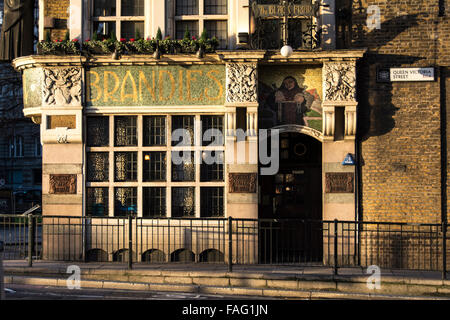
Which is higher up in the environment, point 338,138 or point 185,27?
point 185,27

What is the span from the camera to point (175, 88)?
14.4 m

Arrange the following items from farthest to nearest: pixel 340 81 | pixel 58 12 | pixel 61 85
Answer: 1. pixel 58 12
2. pixel 61 85
3. pixel 340 81

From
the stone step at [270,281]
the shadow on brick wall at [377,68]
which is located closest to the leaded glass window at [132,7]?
the shadow on brick wall at [377,68]

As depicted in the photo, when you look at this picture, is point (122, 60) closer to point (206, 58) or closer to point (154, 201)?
point (206, 58)

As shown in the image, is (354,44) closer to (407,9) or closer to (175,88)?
(407,9)

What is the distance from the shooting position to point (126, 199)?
14.8 m

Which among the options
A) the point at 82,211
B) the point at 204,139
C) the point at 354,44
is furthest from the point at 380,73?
the point at 82,211

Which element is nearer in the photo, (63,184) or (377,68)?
(377,68)

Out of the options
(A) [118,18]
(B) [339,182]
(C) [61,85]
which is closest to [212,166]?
(B) [339,182]

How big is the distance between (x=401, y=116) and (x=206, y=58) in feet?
16.6

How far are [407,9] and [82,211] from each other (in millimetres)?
9688

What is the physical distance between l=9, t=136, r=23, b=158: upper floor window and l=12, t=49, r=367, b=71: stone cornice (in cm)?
4363

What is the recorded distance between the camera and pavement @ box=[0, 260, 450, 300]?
11.2 m

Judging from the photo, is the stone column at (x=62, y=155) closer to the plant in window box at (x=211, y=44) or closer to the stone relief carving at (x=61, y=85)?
the stone relief carving at (x=61, y=85)
